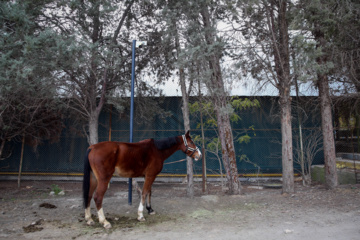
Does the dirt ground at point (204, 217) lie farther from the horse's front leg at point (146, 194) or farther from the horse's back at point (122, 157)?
the horse's back at point (122, 157)

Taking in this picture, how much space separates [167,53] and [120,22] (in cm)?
199

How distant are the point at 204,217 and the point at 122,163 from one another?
6.95 ft

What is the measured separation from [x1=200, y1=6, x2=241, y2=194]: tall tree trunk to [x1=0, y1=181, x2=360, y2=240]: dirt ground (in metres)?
0.61

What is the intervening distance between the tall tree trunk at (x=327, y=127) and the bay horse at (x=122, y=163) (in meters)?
4.43

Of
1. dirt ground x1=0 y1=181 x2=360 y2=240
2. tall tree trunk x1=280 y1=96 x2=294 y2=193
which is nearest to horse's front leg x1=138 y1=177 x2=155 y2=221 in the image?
dirt ground x1=0 y1=181 x2=360 y2=240

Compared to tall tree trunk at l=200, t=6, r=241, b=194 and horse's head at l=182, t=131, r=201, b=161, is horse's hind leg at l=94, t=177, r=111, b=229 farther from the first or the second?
tall tree trunk at l=200, t=6, r=241, b=194

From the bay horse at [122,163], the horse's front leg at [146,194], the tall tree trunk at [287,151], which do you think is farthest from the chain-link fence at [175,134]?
the horse's front leg at [146,194]

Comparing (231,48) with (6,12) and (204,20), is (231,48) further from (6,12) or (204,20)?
(6,12)

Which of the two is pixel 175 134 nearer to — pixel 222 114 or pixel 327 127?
pixel 222 114

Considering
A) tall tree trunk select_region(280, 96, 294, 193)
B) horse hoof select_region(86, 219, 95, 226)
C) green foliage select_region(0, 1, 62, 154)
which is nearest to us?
horse hoof select_region(86, 219, 95, 226)

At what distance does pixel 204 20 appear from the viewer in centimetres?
812

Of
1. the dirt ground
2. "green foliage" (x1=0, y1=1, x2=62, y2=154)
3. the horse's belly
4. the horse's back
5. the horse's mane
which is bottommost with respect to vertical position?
the dirt ground

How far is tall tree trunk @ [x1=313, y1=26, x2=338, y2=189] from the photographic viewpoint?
7781mm

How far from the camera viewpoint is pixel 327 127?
26.0 ft
